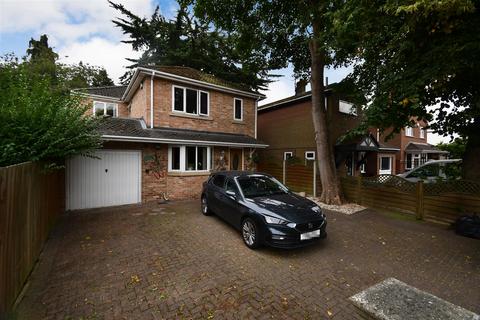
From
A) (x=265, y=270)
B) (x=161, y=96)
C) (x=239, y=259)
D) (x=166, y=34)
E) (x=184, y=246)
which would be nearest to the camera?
(x=265, y=270)

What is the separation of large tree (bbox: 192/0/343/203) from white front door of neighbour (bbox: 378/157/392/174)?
10165 mm

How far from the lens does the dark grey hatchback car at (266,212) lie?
462 centimetres

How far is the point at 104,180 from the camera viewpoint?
28.9ft

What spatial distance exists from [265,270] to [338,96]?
40.8 feet

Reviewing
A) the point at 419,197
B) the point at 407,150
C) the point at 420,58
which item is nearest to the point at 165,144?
the point at 420,58

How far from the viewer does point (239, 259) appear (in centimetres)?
464

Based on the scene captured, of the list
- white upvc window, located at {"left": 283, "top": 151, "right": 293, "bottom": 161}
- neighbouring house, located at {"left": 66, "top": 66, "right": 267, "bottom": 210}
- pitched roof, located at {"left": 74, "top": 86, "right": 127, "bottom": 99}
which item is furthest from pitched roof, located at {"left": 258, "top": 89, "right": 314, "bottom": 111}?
pitched roof, located at {"left": 74, "top": 86, "right": 127, "bottom": 99}

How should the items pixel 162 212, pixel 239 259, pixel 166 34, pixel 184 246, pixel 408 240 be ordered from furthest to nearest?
pixel 166 34 < pixel 162 212 < pixel 408 240 < pixel 184 246 < pixel 239 259

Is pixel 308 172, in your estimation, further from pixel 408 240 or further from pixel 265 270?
pixel 265 270

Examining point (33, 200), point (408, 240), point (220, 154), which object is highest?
point (220, 154)

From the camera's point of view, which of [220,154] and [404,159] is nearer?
[220,154]

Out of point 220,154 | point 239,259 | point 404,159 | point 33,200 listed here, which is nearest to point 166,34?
point 220,154

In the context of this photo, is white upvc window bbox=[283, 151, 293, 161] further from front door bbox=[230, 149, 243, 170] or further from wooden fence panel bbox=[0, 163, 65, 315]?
wooden fence panel bbox=[0, 163, 65, 315]

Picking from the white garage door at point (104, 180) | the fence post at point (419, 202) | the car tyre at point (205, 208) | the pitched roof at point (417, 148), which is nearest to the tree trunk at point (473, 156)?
the fence post at point (419, 202)
